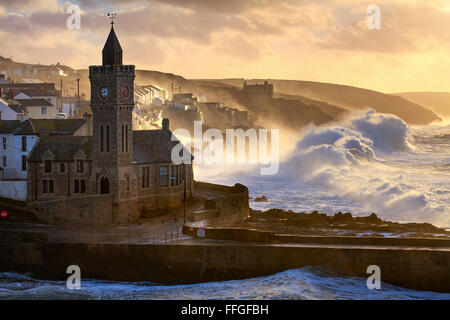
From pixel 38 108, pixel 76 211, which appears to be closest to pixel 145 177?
pixel 76 211

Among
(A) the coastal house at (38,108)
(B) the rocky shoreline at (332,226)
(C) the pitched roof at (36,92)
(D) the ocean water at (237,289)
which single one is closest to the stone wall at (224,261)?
(D) the ocean water at (237,289)

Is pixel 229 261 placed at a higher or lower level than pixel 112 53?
lower

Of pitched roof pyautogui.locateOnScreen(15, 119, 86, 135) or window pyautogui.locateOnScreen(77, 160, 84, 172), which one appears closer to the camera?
window pyautogui.locateOnScreen(77, 160, 84, 172)

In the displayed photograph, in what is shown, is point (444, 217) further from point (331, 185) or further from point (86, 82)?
point (86, 82)

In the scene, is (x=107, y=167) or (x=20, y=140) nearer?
(x=107, y=167)

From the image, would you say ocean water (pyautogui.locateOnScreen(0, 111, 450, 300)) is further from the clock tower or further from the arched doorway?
the clock tower

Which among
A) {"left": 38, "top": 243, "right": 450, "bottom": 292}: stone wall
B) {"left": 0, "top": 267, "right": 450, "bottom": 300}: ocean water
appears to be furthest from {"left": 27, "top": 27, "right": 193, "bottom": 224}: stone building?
{"left": 0, "top": 267, "right": 450, "bottom": 300}: ocean water

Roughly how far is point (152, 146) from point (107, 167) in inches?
227

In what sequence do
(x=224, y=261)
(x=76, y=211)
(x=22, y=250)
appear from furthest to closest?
(x=76, y=211) < (x=22, y=250) < (x=224, y=261)

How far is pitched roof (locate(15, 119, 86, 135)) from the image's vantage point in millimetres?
54469

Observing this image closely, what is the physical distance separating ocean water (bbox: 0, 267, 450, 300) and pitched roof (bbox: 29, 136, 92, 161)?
1224cm

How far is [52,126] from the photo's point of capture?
184 ft

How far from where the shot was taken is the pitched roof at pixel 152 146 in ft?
169

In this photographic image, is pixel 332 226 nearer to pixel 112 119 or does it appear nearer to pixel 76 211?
pixel 112 119
